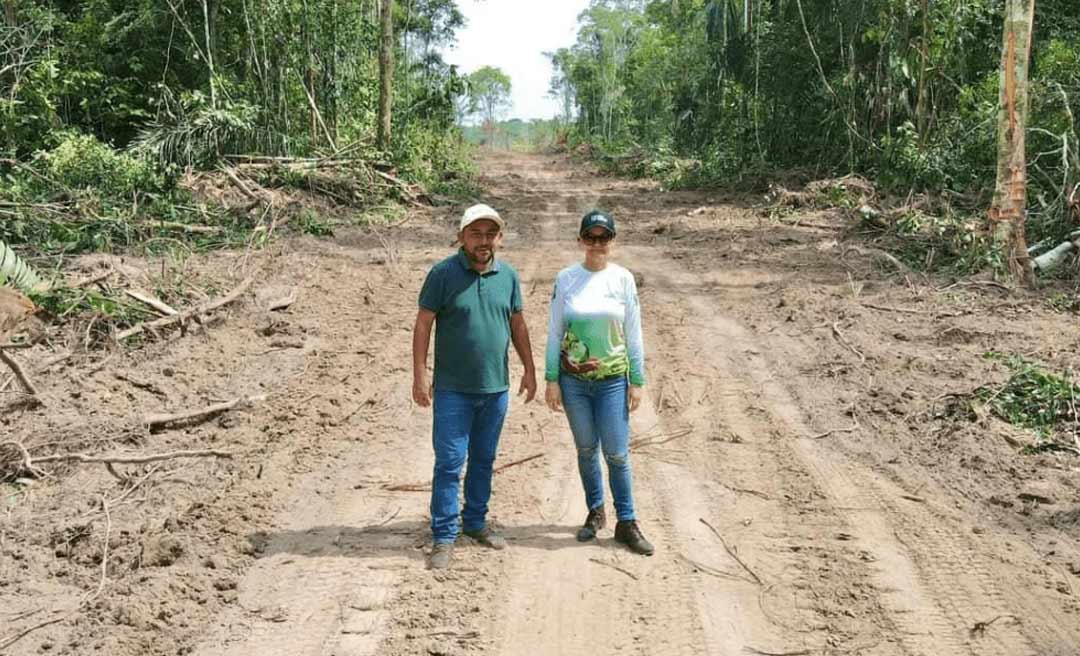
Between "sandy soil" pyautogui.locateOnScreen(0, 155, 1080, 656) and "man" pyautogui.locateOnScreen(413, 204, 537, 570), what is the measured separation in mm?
433

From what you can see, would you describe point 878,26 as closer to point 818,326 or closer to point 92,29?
point 818,326

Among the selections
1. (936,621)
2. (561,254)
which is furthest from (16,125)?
(936,621)

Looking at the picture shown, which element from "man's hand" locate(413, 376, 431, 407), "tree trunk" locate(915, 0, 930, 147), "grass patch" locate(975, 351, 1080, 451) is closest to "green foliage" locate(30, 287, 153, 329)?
"man's hand" locate(413, 376, 431, 407)

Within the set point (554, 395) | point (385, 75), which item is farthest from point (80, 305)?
point (385, 75)

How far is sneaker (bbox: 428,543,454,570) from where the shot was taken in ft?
14.3

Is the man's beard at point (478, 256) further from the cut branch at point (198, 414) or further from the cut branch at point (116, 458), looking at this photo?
the cut branch at point (198, 414)

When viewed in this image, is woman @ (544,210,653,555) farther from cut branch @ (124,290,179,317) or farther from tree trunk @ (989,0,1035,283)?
tree trunk @ (989,0,1035,283)

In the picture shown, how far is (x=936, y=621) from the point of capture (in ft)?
12.7

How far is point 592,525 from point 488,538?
0.54 m

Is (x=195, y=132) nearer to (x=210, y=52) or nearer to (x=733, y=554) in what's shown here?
(x=210, y=52)

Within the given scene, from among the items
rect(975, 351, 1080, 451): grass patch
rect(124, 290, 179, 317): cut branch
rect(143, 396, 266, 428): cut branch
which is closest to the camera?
rect(975, 351, 1080, 451): grass patch

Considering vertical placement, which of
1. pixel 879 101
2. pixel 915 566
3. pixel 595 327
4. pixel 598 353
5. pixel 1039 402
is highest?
pixel 879 101

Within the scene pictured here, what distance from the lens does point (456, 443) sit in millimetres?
4391

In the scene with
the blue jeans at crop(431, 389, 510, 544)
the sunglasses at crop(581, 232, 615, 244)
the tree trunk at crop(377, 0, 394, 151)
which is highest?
the tree trunk at crop(377, 0, 394, 151)
